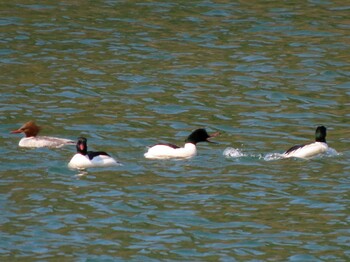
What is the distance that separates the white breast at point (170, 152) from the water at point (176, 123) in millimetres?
231

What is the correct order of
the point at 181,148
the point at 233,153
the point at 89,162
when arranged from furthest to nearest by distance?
the point at 181,148 < the point at 233,153 < the point at 89,162

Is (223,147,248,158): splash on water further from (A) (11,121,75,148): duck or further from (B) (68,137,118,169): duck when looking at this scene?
(A) (11,121,75,148): duck

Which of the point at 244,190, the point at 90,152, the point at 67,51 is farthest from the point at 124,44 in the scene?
the point at 244,190

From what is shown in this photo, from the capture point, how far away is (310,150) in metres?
22.7

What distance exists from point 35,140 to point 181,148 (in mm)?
2591

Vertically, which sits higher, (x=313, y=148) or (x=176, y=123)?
(x=313, y=148)

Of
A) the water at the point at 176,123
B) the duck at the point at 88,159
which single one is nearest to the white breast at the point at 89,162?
the duck at the point at 88,159

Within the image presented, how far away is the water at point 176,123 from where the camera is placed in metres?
18.0

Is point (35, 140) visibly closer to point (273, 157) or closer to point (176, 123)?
point (176, 123)

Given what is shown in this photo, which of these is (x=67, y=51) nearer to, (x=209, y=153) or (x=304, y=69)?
(x=304, y=69)

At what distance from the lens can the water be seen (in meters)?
18.0

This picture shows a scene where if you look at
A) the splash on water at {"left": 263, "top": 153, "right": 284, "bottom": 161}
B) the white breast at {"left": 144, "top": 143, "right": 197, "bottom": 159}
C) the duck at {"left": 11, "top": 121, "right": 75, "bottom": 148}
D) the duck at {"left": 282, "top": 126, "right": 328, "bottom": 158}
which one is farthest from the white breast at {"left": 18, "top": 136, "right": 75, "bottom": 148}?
the duck at {"left": 282, "top": 126, "right": 328, "bottom": 158}

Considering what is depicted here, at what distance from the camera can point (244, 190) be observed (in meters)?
20.4

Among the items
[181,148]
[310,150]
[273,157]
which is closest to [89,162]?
[181,148]
